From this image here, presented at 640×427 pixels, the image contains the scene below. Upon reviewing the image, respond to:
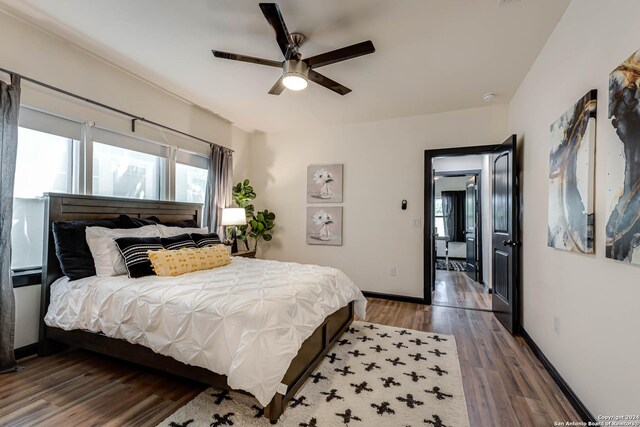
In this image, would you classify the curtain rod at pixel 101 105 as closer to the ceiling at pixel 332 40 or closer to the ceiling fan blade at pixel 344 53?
the ceiling at pixel 332 40

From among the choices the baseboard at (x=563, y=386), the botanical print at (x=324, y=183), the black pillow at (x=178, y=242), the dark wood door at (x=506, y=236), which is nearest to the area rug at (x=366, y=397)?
the baseboard at (x=563, y=386)

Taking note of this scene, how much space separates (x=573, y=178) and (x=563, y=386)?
4.68ft

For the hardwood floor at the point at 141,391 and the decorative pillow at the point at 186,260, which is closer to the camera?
the hardwood floor at the point at 141,391

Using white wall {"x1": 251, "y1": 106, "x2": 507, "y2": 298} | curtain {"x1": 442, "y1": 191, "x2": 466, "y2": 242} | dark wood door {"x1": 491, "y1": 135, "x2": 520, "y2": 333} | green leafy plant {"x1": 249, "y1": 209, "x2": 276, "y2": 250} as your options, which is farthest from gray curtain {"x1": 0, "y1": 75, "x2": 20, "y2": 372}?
curtain {"x1": 442, "y1": 191, "x2": 466, "y2": 242}

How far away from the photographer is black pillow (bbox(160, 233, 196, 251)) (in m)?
2.78

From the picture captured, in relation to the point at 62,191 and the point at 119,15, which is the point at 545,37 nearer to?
the point at 119,15

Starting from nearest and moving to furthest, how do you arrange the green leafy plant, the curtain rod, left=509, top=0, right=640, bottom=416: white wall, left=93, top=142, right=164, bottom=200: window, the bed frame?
1. left=509, top=0, right=640, bottom=416: white wall
2. the bed frame
3. the curtain rod
4. left=93, top=142, right=164, bottom=200: window
5. the green leafy plant

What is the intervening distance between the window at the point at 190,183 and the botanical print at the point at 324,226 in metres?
1.73

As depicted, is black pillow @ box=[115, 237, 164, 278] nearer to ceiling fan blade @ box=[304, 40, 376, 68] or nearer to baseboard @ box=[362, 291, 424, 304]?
ceiling fan blade @ box=[304, 40, 376, 68]

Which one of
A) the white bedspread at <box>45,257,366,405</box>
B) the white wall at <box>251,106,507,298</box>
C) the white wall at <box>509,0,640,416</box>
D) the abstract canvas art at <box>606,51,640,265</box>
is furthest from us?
the white wall at <box>251,106,507,298</box>

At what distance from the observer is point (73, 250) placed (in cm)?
239

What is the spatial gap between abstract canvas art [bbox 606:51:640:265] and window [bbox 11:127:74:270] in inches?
163

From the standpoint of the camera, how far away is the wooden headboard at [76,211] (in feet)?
7.86

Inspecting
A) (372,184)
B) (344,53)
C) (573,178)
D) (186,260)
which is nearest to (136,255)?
(186,260)
